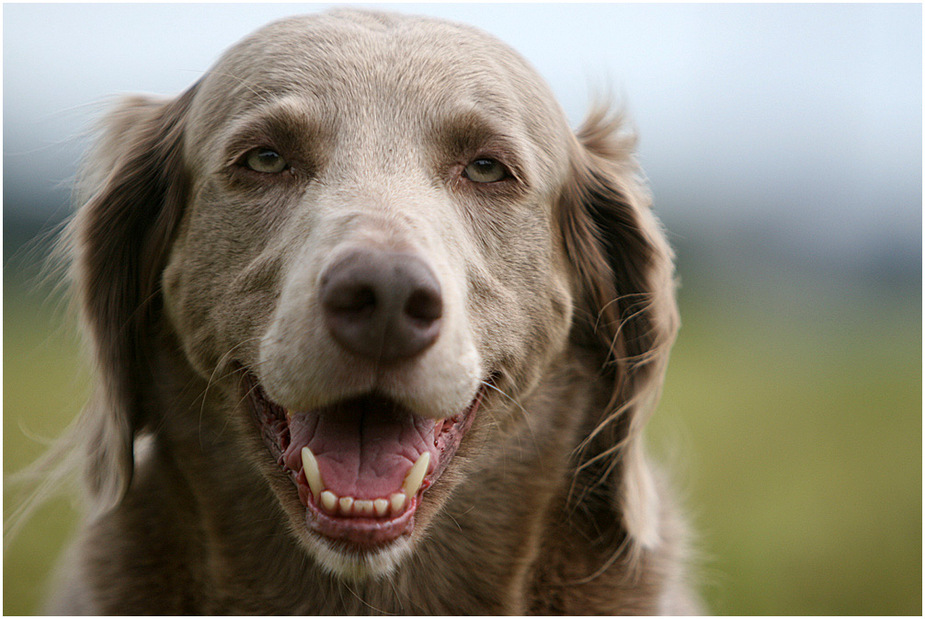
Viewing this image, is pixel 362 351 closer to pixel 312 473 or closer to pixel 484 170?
pixel 312 473

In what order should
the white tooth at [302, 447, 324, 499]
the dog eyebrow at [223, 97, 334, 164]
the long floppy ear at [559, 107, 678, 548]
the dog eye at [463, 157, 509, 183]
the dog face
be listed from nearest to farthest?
1. the dog face
2. the white tooth at [302, 447, 324, 499]
3. the dog eyebrow at [223, 97, 334, 164]
4. the dog eye at [463, 157, 509, 183]
5. the long floppy ear at [559, 107, 678, 548]

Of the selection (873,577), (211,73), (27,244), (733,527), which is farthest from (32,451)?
(873,577)

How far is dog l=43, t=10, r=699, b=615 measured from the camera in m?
1.89

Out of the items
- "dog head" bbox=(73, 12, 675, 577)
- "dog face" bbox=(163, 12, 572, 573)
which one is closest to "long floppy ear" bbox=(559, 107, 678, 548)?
"dog head" bbox=(73, 12, 675, 577)

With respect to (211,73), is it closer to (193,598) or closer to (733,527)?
(193,598)

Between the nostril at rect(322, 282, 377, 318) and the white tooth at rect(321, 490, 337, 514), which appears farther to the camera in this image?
the white tooth at rect(321, 490, 337, 514)

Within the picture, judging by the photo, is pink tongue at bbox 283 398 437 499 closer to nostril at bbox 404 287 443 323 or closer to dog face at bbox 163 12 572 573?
dog face at bbox 163 12 572 573

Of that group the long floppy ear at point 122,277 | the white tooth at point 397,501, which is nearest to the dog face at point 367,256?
the white tooth at point 397,501

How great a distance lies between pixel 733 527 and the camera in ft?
18.8

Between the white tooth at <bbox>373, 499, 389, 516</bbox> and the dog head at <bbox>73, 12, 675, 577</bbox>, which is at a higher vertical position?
the dog head at <bbox>73, 12, 675, 577</bbox>

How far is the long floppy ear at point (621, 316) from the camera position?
255 cm

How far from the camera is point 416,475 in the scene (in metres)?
1.91

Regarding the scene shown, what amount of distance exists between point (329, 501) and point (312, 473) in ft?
0.28

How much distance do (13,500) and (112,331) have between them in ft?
3.04
